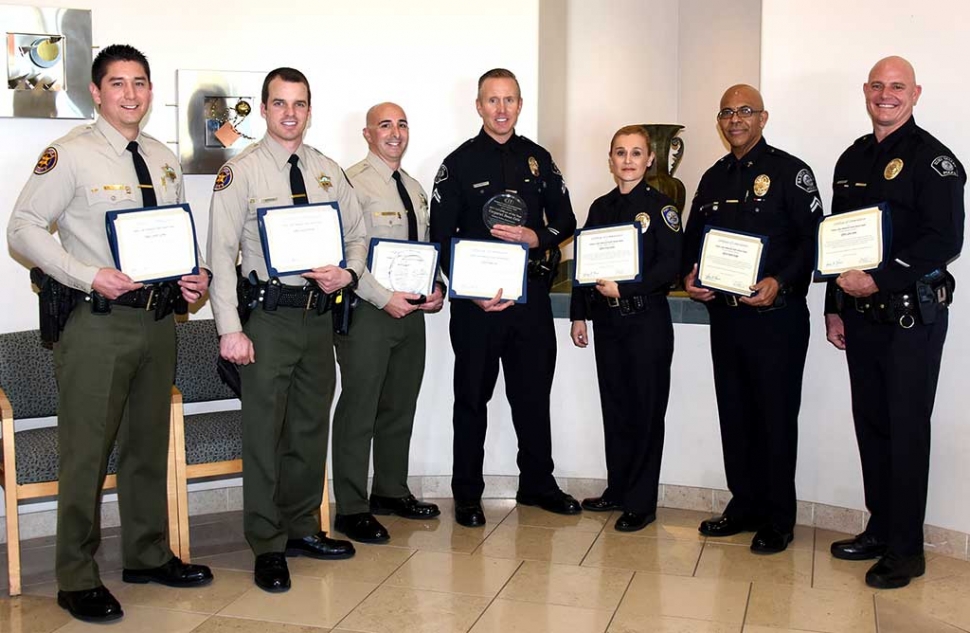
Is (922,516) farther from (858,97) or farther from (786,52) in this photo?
(786,52)

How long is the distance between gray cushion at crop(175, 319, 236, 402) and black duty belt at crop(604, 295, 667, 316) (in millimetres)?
1792

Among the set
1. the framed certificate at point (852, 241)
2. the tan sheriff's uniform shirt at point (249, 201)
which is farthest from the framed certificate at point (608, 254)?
the tan sheriff's uniform shirt at point (249, 201)

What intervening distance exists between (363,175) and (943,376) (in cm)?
263

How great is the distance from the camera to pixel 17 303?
4453 millimetres

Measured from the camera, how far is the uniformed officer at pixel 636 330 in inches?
171

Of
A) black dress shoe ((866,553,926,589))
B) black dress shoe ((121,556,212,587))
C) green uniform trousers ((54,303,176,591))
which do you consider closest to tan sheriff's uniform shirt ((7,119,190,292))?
green uniform trousers ((54,303,176,591))

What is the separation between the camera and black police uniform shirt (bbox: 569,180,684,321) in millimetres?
4320

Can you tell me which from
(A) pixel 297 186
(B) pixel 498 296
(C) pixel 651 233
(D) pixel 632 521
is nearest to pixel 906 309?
(C) pixel 651 233

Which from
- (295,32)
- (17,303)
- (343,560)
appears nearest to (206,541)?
(343,560)

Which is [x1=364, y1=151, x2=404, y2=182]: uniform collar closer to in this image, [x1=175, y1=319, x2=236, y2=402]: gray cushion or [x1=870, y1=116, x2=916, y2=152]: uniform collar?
[x1=175, y1=319, x2=236, y2=402]: gray cushion

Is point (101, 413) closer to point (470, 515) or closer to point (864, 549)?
point (470, 515)

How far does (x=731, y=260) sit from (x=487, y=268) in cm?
104

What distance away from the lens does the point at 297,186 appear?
3834 millimetres

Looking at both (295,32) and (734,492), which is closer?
(734,492)
